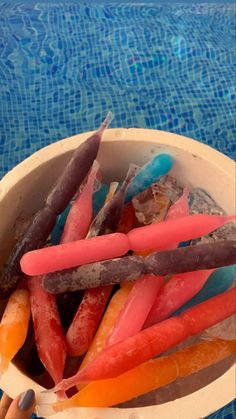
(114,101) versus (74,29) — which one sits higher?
(74,29)

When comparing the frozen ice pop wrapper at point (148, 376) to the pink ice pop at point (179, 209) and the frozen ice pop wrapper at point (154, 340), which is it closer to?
the frozen ice pop wrapper at point (154, 340)

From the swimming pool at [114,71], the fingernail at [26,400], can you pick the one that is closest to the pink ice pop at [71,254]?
the fingernail at [26,400]

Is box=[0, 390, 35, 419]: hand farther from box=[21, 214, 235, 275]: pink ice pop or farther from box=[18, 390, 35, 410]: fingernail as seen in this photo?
box=[21, 214, 235, 275]: pink ice pop

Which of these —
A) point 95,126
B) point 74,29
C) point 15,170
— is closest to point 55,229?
point 15,170

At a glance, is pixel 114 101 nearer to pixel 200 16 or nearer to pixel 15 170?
pixel 200 16

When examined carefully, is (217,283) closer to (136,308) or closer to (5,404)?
(136,308)

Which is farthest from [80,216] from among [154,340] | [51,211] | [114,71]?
[114,71]
